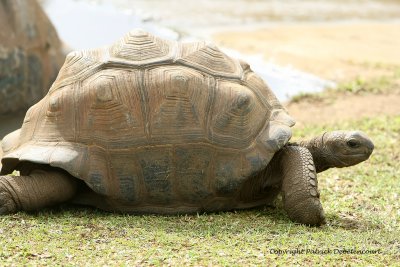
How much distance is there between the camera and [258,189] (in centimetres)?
525

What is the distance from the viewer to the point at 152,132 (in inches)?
190

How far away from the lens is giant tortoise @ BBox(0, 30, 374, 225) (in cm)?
484

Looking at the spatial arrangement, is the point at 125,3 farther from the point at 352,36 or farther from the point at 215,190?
the point at 215,190

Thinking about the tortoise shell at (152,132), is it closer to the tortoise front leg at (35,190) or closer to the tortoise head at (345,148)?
the tortoise front leg at (35,190)

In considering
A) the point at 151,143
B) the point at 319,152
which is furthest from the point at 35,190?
the point at 319,152

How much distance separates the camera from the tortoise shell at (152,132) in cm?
484

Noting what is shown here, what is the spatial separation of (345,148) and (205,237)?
1365 mm

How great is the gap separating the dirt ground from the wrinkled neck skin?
3.00 metres

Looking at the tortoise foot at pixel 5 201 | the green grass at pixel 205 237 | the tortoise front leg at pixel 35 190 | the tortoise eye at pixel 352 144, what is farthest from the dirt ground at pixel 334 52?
the tortoise foot at pixel 5 201

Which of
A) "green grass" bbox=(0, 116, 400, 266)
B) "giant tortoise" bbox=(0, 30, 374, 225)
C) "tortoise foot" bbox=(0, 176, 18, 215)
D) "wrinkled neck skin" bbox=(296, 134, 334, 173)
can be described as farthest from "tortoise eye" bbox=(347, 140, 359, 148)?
"tortoise foot" bbox=(0, 176, 18, 215)

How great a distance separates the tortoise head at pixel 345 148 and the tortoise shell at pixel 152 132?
0.44 meters

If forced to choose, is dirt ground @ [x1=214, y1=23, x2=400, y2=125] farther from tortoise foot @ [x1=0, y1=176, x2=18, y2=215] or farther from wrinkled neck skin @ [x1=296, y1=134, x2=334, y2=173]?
tortoise foot @ [x1=0, y1=176, x2=18, y2=215]

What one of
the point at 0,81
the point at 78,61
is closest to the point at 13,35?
the point at 0,81

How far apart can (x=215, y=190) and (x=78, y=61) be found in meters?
1.29
